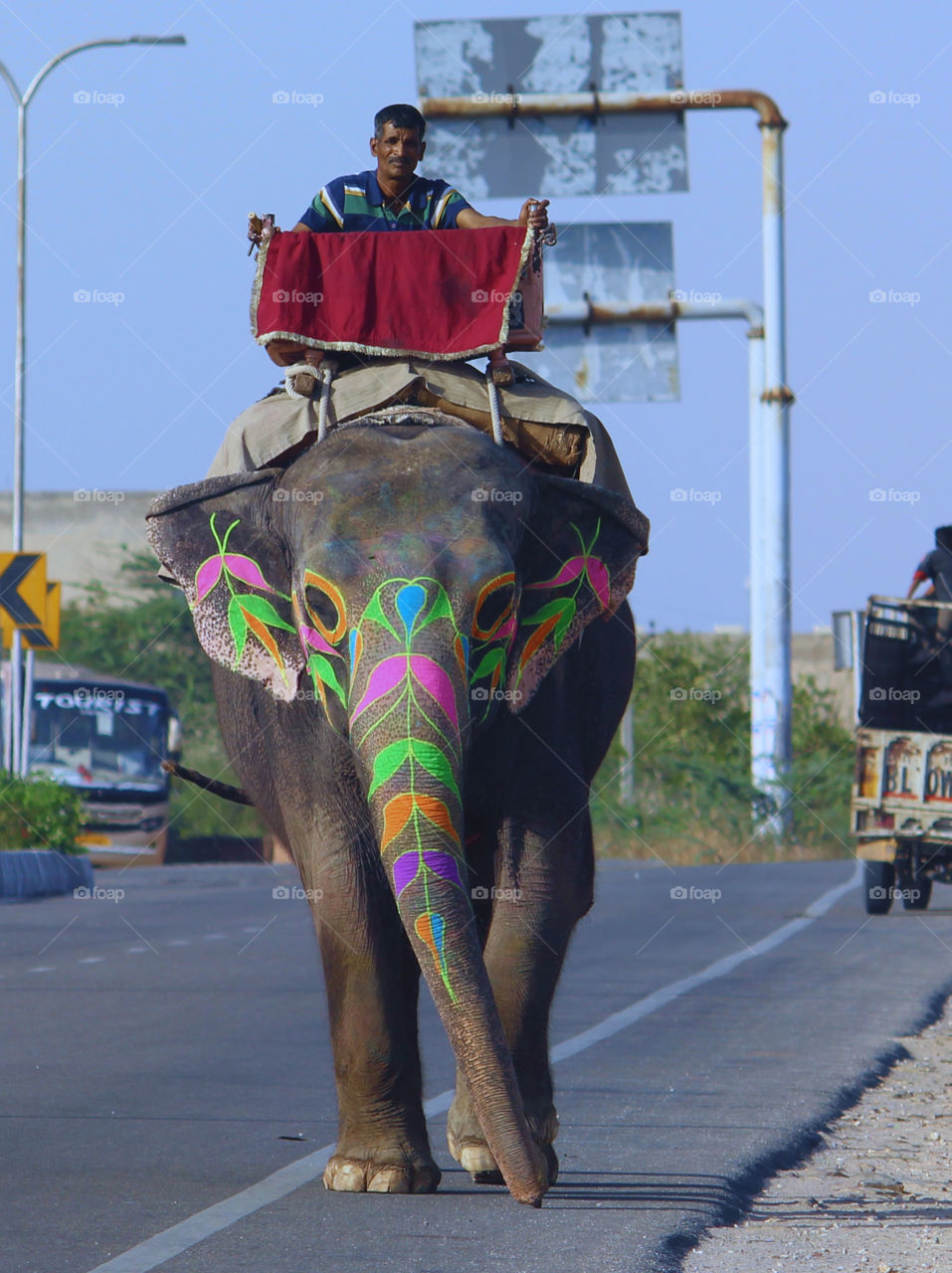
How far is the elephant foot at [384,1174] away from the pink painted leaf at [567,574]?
168cm

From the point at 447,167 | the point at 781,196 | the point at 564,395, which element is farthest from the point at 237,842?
the point at 564,395

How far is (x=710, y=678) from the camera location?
4994 cm

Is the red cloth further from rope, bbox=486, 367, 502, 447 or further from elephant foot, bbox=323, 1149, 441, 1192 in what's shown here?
elephant foot, bbox=323, 1149, 441, 1192

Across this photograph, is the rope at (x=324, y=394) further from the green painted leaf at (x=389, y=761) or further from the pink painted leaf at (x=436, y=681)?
the green painted leaf at (x=389, y=761)

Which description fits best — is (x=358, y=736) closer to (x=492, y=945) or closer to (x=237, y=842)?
(x=492, y=945)

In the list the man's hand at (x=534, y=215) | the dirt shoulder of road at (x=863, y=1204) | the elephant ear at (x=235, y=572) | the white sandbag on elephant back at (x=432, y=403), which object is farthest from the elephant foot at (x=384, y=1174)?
the man's hand at (x=534, y=215)

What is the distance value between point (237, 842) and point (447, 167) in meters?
23.1

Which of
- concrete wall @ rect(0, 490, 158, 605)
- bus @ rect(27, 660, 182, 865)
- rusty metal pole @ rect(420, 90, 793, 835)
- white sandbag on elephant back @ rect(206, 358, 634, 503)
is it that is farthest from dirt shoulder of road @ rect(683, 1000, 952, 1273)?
concrete wall @ rect(0, 490, 158, 605)

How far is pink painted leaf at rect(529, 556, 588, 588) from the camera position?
6.66m

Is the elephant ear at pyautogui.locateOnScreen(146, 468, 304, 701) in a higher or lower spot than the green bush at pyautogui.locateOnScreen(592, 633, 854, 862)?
higher

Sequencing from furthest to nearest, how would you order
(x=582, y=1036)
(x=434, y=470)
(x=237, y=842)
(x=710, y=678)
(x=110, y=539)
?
(x=110, y=539), (x=710, y=678), (x=237, y=842), (x=582, y=1036), (x=434, y=470)

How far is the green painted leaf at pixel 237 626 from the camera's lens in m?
6.63

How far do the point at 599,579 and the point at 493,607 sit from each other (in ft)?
2.41

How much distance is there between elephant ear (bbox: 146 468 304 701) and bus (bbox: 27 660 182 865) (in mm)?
29839
